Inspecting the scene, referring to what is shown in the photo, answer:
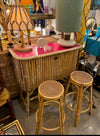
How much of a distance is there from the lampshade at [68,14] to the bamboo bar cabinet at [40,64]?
30 cm

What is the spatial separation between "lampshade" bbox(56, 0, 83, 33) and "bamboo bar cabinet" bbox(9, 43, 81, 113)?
0.30 m

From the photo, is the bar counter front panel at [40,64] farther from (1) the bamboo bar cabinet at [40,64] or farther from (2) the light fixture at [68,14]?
(2) the light fixture at [68,14]

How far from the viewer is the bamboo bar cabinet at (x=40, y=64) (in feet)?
4.02

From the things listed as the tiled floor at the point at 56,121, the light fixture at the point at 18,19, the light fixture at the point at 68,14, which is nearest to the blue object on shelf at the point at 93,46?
the light fixture at the point at 68,14

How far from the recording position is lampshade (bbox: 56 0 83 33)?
1.17 metres

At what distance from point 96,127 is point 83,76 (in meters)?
0.74

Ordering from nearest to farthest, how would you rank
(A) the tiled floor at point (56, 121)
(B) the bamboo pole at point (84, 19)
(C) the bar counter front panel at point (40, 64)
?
(C) the bar counter front panel at point (40, 64) < (A) the tiled floor at point (56, 121) < (B) the bamboo pole at point (84, 19)

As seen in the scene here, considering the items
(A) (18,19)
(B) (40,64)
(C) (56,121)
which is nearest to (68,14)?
(A) (18,19)

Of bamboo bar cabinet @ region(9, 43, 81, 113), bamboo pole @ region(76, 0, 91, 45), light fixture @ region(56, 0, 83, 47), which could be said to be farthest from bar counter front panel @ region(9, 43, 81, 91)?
bamboo pole @ region(76, 0, 91, 45)

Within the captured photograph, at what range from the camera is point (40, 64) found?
131cm

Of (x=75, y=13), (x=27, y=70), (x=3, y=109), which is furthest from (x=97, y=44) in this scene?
(x=3, y=109)

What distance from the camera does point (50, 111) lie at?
1.67 metres

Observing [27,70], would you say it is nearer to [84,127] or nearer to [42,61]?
[42,61]

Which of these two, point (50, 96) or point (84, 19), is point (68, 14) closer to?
point (84, 19)
